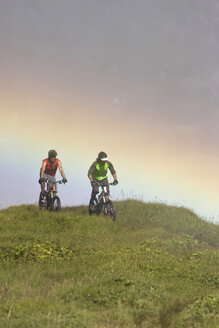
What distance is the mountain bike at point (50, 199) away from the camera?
1870cm

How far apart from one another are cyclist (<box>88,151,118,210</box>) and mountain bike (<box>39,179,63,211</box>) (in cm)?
152

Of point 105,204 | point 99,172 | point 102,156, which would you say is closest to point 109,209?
point 105,204

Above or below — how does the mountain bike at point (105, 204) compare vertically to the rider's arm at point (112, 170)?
below

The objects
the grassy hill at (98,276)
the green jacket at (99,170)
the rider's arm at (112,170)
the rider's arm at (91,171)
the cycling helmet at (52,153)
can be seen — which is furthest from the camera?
the rider's arm at (112,170)

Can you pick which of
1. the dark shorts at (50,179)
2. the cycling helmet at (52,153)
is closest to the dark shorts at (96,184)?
the dark shorts at (50,179)

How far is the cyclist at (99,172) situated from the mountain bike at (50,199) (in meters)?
1.52

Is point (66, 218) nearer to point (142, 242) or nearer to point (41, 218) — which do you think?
point (41, 218)

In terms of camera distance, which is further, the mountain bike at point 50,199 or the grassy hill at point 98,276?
the mountain bike at point 50,199

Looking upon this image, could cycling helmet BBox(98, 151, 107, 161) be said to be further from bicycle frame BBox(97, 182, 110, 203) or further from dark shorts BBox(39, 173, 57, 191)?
dark shorts BBox(39, 173, 57, 191)

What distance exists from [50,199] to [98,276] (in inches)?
392

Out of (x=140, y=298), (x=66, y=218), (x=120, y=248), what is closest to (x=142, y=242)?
(x=120, y=248)

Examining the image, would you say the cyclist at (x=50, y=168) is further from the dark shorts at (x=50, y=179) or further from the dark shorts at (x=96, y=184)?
the dark shorts at (x=96, y=184)

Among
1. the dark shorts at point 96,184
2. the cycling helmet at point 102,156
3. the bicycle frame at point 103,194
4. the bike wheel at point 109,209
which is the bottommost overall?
the bike wheel at point 109,209

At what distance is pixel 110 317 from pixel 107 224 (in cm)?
1061
